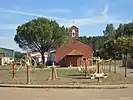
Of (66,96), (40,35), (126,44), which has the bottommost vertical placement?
(66,96)

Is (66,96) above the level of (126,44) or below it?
below

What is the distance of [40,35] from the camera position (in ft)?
339

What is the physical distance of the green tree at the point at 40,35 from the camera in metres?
104

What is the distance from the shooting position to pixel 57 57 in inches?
3814

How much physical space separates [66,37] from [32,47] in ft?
36.4

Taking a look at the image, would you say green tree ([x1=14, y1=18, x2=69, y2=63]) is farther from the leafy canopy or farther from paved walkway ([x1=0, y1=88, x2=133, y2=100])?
paved walkway ([x1=0, y1=88, x2=133, y2=100])

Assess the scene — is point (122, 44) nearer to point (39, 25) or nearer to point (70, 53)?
point (70, 53)

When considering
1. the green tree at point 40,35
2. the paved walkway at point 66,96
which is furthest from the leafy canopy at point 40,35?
the paved walkway at point 66,96

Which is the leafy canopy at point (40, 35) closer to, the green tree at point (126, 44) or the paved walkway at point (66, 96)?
the green tree at point (126, 44)

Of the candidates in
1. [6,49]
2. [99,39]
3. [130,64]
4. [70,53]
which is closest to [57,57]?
[70,53]

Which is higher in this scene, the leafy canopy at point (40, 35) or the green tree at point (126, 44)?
the leafy canopy at point (40, 35)

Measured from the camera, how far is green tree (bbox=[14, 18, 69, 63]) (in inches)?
4087

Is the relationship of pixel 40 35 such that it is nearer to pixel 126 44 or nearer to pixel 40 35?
pixel 40 35

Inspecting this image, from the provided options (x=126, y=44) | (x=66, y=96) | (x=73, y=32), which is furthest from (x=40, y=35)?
(x=66, y=96)
